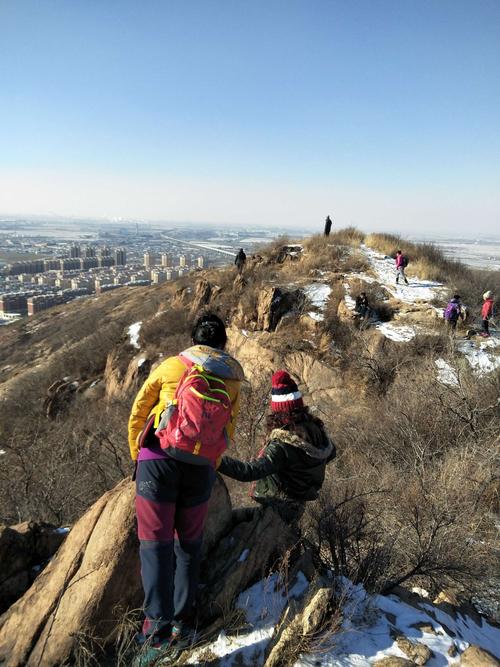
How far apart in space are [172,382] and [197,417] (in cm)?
34

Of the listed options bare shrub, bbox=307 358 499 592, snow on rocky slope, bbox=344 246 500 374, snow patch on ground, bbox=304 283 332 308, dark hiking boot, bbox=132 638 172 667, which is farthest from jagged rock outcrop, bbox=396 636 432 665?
snow patch on ground, bbox=304 283 332 308

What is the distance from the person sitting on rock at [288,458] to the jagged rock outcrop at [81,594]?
0.80m

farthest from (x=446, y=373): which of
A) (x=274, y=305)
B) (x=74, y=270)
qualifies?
(x=74, y=270)

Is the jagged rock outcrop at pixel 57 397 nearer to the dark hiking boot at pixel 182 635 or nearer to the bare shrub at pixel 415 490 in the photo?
the bare shrub at pixel 415 490

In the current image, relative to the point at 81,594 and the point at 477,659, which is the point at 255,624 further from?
the point at 477,659

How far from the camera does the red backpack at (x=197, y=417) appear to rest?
6.67ft

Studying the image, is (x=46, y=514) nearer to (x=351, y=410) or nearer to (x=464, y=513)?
(x=464, y=513)

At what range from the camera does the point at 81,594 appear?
220 cm

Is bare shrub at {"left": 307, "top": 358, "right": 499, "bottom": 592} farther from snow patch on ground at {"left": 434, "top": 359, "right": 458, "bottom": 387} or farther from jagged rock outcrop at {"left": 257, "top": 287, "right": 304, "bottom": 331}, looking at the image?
jagged rock outcrop at {"left": 257, "top": 287, "right": 304, "bottom": 331}

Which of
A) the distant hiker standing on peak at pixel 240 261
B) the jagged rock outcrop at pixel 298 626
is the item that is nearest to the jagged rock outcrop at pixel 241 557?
the jagged rock outcrop at pixel 298 626

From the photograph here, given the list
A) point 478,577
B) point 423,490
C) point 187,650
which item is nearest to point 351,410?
point 423,490

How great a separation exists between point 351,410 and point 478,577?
18.8ft

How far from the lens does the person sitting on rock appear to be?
2652mm

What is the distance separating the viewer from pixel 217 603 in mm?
2227
